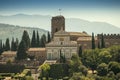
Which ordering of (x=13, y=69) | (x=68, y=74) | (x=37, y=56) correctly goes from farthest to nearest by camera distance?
(x=37, y=56), (x=13, y=69), (x=68, y=74)

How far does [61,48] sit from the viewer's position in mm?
53781

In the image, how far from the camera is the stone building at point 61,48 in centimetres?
5331

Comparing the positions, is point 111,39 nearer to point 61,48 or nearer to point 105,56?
point 61,48

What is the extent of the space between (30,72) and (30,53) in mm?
10218

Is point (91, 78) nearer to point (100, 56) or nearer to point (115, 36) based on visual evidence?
point (100, 56)

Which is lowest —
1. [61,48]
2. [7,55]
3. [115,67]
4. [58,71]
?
[58,71]

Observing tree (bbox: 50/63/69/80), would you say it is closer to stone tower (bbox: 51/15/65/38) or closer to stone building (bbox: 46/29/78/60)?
stone building (bbox: 46/29/78/60)

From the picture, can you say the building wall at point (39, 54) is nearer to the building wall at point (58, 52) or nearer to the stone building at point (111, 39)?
the building wall at point (58, 52)

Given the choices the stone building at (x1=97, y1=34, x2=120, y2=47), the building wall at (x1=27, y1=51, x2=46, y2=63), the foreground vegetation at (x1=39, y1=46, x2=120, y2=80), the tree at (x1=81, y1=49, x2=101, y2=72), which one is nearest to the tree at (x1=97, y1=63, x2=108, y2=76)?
the foreground vegetation at (x1=39, y1=46, x2=120, y2=80)

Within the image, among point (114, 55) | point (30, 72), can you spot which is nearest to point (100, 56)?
point (114, 55)

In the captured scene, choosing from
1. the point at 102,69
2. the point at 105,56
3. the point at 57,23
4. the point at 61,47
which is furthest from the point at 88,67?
the point at 57,23

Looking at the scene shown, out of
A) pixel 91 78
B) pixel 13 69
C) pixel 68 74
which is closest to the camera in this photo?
pixel 91 78

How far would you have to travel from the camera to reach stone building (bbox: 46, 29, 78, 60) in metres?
53.3

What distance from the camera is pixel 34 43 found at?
61625 millimetres
